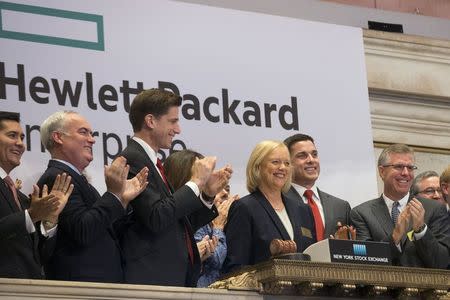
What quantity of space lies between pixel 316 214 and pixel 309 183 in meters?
0.26

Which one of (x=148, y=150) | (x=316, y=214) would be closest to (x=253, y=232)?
(x=316, y=214)

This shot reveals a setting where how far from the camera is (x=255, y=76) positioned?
24.6ft

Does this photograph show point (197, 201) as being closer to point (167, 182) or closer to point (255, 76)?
point (167, 182)

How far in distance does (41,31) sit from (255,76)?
56.9 inches

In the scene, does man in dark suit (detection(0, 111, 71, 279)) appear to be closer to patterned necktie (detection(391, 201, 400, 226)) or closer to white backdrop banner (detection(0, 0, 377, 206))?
white backdrop banner (detection(0, 0, 377, 206))

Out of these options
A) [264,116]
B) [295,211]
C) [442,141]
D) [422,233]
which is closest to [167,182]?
[295,211]

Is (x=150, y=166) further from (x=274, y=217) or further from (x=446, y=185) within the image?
(x=446, y=185)

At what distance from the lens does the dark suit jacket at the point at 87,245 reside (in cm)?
513

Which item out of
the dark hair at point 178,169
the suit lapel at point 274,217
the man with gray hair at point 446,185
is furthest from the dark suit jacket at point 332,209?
the dark hair at point 178,169

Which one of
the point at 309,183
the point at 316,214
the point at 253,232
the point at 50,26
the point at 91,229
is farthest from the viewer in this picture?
the point at 50,26

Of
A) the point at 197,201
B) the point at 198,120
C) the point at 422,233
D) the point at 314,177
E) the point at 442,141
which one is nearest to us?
the point at 197,201

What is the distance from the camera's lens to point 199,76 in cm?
727

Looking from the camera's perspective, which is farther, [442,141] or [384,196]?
[442,141]

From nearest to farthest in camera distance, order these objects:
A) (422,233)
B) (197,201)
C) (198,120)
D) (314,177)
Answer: (197,201) → (422,233) → (314,177) → (198,120)
